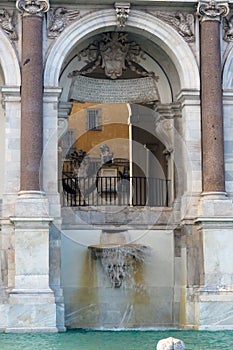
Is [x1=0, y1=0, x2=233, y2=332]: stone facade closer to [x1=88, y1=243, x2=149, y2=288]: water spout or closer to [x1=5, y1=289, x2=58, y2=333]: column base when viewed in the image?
[x1=5, y1=289, x2=58, y2=333]: column base

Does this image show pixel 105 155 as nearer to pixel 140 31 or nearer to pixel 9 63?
pixel 140 31

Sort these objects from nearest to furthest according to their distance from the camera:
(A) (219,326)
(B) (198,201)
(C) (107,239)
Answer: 1. (A) (219,326)
2. (B) (198,201)
3. (C) (107,239)

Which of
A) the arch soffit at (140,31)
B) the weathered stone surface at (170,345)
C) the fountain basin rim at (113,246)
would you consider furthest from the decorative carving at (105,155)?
the weathered stone surface at (170,345)

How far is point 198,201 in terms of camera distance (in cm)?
2364

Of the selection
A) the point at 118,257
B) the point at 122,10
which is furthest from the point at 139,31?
the point at 118,257

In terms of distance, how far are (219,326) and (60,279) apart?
4743 mm

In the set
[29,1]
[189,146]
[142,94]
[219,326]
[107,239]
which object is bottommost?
[219,326]

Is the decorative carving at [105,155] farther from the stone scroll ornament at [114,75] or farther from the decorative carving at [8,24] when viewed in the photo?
the decorative carving at [8,24]

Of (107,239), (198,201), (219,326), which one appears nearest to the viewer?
(219,326)

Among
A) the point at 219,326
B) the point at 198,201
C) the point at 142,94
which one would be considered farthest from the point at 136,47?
the point at 219,326

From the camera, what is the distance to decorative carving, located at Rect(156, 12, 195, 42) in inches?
960

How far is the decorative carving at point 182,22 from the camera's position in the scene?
80.0 feet

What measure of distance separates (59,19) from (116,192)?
304 inches

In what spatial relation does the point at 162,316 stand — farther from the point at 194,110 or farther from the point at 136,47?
the point at 136,47
